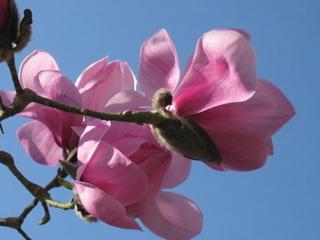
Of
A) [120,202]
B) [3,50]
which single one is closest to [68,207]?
[120,202]

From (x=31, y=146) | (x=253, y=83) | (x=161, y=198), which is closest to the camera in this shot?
(x=253, y=83)

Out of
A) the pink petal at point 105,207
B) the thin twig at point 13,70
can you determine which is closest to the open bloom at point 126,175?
the pink petal at point 105,207

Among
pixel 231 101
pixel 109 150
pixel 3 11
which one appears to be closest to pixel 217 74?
pixel 231 101

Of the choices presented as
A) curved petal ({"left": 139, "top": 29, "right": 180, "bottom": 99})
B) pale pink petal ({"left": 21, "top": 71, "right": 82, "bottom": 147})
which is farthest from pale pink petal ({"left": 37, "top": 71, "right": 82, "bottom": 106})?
curved petal ({"left": 139, "top": 29, "right": 180, "bottom": 99})

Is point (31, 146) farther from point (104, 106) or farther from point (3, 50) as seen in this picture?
point (3, 50)

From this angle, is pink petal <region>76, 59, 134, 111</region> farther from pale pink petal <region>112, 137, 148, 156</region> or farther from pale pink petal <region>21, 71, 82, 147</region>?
pale pink petal <region>112, 137, 148, 156</region>

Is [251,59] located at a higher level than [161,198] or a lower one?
higher

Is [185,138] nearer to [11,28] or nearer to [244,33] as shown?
[244,33]
